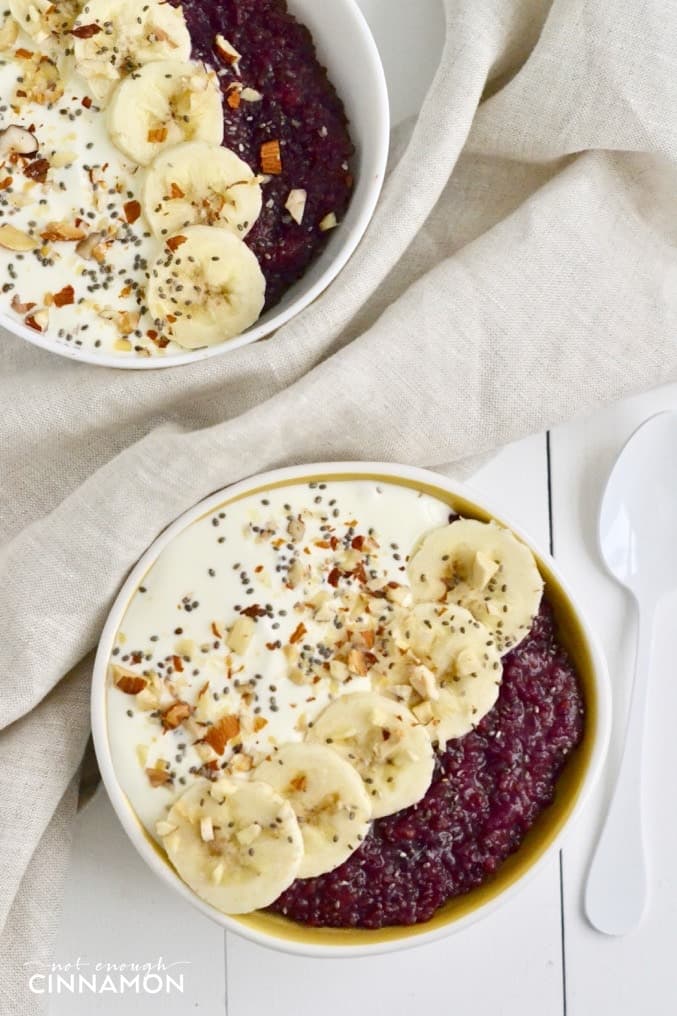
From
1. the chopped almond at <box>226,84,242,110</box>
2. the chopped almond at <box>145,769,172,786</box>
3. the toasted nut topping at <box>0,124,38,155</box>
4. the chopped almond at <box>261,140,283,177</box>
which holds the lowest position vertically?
the chopped almond at <box>145,769,172,786</box>

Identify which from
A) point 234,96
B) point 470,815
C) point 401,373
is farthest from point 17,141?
point 470,815

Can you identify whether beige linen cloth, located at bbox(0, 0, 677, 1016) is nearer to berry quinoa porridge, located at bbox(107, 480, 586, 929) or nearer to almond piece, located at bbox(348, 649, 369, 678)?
berry quinoa porridge, located at bbox(107, 480, 586, 929)

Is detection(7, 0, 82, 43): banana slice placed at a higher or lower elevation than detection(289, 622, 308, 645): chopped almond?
higher

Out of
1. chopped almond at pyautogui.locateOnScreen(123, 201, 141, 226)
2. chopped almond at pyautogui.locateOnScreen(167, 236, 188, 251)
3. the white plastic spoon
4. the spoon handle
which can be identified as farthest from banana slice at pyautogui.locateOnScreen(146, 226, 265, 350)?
the spoon handle

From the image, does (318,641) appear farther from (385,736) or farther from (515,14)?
(515,14)

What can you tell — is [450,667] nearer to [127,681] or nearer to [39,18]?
[127,681]

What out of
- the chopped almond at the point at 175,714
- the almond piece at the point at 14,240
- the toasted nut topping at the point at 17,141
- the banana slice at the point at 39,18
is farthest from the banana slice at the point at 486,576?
the banana slice at the point at 39,18

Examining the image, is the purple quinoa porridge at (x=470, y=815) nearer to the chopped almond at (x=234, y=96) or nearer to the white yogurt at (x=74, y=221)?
the white yogurt at (x=74, y=221)

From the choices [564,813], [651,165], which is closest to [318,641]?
[564,813]
